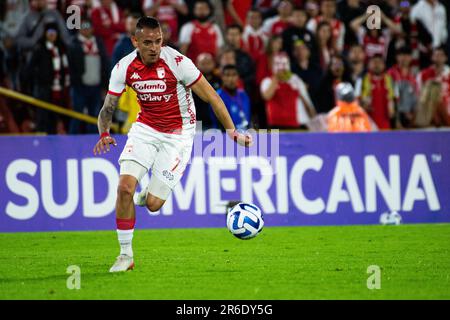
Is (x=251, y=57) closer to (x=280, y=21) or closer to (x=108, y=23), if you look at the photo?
(x=280, y=21)

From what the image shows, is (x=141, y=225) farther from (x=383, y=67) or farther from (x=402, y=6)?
(x=402, y=6)

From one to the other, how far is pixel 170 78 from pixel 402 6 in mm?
9994

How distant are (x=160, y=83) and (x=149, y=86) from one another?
117mm

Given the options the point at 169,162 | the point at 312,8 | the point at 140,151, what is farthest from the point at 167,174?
the point at 312,8

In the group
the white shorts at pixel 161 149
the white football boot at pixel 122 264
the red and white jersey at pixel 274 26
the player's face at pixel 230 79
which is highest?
the red and white jersey at pixel 274 26

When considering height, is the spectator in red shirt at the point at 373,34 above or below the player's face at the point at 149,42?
above

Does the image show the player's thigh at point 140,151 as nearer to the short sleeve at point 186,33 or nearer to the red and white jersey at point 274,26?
the short sleeve at point 186,33

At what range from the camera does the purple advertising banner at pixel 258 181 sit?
13.7 m

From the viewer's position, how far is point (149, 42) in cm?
930

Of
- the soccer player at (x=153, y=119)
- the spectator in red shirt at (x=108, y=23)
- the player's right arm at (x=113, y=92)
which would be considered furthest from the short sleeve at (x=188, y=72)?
the spectator in red shirt at (x=108, y=23)

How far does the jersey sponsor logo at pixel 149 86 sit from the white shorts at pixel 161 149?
1.45 ft

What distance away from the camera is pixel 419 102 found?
1680 cm

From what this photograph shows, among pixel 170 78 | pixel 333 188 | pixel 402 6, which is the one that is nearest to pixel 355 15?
pixel 402 6

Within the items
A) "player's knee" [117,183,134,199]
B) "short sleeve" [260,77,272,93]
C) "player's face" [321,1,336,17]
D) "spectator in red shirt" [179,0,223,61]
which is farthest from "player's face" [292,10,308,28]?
"player's knee" [117,183,134,199]
